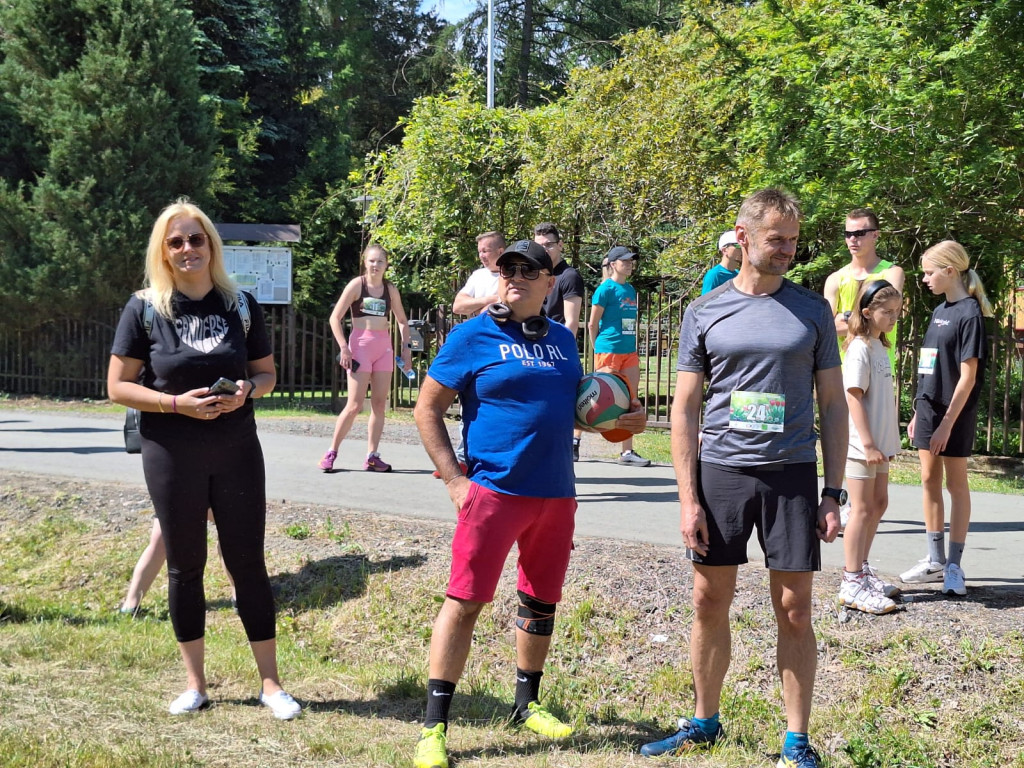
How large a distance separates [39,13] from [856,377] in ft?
62.7

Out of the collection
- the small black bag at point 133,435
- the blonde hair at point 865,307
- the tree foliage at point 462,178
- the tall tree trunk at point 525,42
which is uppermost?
the tall tree trunk at point 525,42

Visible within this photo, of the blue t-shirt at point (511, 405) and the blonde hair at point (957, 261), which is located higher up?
the blonde hair at point (957, 261)

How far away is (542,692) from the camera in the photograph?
5.51 metres

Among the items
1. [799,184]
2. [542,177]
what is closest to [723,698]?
[799,184]

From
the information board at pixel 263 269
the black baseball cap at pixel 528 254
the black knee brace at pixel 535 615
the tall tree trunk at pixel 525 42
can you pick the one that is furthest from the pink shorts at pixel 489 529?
the tall tree trunk at pixel 525 42

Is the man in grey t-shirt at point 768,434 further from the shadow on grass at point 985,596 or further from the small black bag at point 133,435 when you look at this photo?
the small black bag at point 133,435

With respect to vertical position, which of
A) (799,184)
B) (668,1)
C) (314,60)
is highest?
(668,1)

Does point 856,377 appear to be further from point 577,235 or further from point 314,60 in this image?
point 314,60

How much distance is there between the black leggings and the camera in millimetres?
4660

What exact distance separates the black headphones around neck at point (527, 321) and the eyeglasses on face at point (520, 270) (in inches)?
5.2

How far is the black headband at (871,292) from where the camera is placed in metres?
5.57

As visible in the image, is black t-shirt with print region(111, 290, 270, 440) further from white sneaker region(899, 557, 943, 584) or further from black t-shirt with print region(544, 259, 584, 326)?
white sneaker region(899, 557, 943, 584)

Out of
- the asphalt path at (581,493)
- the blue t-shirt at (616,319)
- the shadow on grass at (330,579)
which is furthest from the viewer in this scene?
the blue t-shirt at (616,319)

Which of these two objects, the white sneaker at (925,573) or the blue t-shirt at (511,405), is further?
the white sneaker at (925,573)
